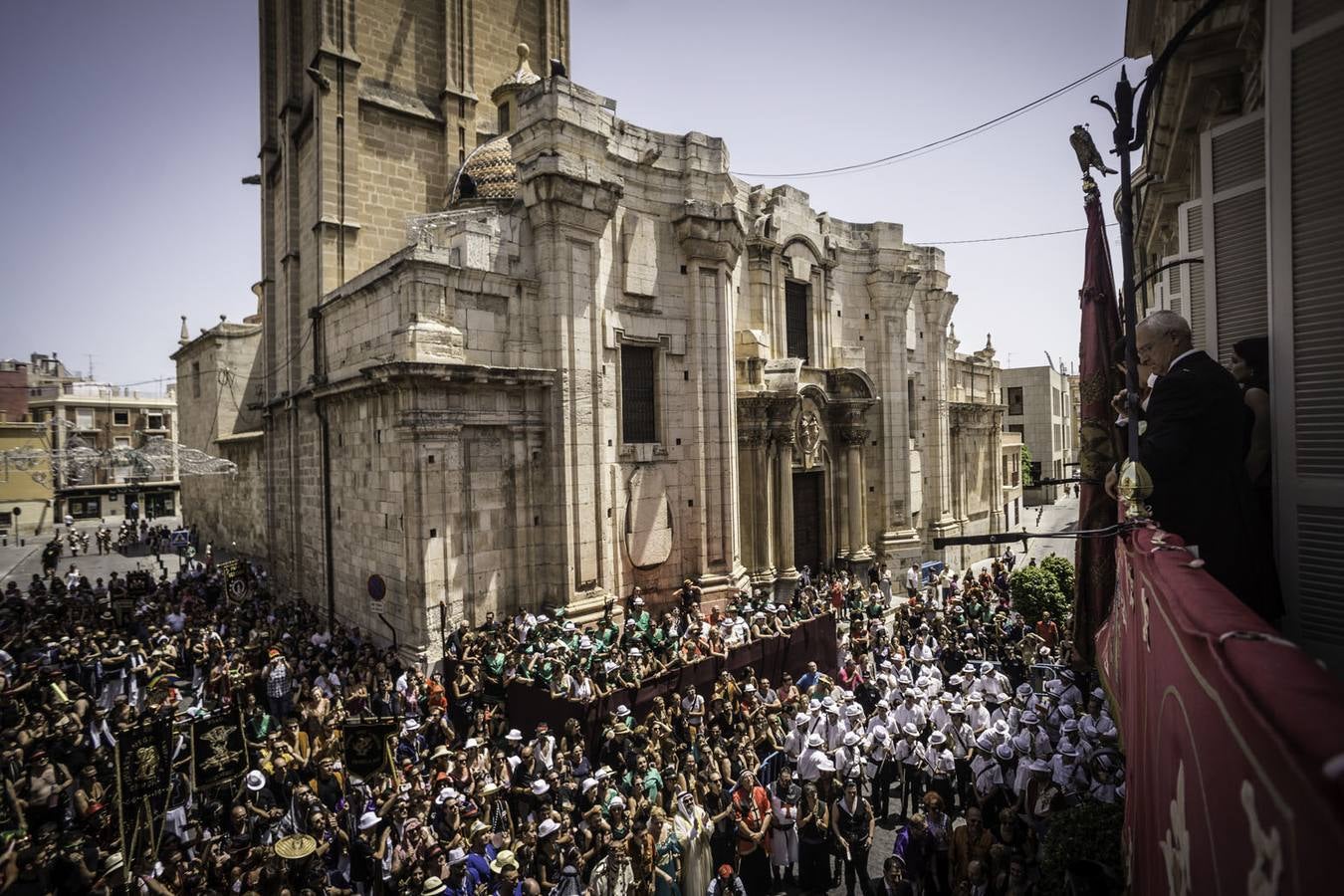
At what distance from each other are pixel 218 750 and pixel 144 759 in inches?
42.2

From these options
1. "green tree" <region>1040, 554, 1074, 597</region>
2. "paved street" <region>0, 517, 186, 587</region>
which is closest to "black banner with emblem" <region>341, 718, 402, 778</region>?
"green tree" <region>1040, 554, 1074, 597</region>

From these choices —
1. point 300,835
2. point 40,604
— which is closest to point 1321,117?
point 300,835

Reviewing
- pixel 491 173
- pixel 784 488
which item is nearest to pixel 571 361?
pixel 491 173

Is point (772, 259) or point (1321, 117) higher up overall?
point (772, 259)

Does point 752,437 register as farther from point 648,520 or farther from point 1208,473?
point 1208,473

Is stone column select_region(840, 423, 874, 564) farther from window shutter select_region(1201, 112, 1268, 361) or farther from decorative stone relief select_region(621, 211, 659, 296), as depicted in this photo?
window shutter select_region(1201, 112, 1268, 361)

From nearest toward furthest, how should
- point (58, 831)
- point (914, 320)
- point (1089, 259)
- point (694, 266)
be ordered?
1. point (1089, 259)
2. point (58, 831)
3. point (694, 266)
4. point (914, 320)

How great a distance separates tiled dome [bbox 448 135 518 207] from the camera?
20.0 metres

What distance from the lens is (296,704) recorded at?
37.1ft

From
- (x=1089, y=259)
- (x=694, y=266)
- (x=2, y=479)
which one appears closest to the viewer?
(x=1089, y=259)

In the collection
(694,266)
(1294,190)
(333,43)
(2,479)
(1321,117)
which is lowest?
(2,479)

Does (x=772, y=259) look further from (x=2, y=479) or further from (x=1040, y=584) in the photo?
(x=2, y=479)

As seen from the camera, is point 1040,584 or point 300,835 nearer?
point 300,835

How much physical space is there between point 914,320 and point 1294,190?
26.1 metres
